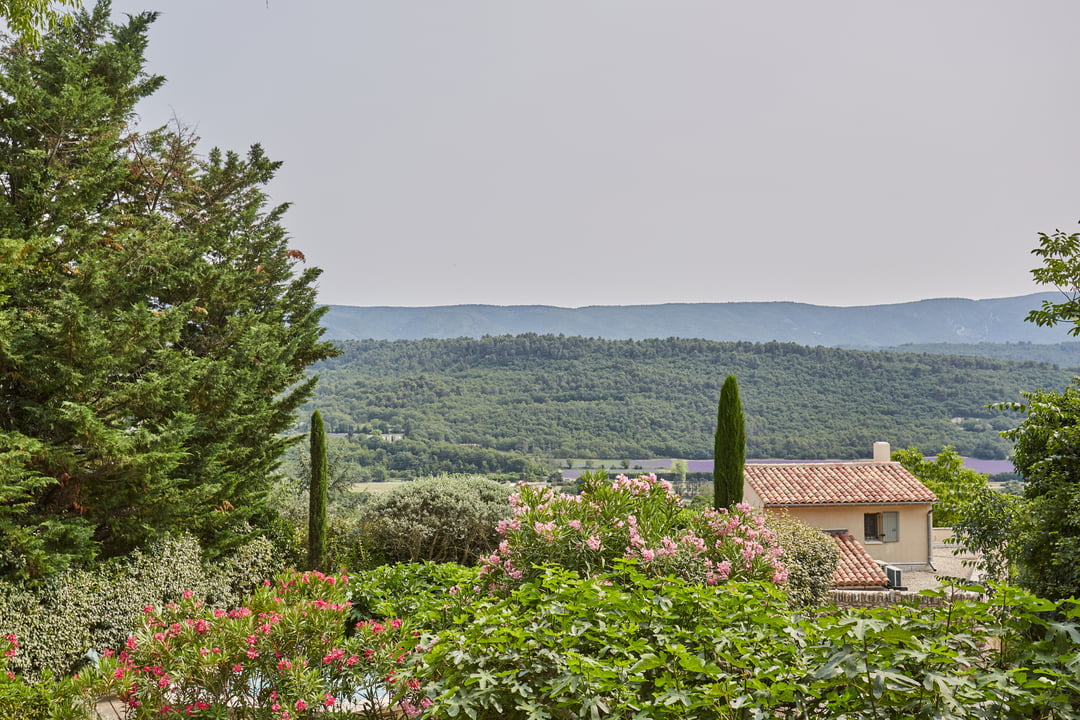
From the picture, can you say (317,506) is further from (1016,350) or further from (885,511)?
(1016,350)

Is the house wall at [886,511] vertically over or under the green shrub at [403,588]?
under

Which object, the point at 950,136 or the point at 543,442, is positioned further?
the point at 543,442

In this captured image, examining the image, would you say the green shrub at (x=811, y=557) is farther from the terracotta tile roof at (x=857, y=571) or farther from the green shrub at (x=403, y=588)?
the green shrub at (x=403, y=588)

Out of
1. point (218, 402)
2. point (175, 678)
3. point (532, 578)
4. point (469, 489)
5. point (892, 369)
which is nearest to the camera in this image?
point (175, 678)

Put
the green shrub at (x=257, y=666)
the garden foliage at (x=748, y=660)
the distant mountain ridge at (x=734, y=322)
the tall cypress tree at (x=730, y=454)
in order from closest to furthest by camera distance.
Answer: the garden foliage at (x=748, y=660)
the green shrub at (x=257, y=666)
the tall cypress tree at (x=730, y=454)
the distant mountain ridge at (x=734, y=322)

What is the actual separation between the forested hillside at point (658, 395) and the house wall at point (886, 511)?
39.8ft

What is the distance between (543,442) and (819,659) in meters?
30.3

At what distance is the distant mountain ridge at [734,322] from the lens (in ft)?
268

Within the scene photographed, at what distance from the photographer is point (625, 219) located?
1031 inches

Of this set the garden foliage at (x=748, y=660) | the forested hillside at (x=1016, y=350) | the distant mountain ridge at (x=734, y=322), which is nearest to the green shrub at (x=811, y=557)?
the garden foliage at (x=748, y=660)

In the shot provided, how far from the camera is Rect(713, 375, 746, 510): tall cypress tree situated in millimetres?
11438

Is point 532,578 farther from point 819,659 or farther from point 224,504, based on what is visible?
point 224,504

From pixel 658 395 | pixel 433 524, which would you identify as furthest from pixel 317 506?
pixel 658 395

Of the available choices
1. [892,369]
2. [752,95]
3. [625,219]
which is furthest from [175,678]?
[892,369]
